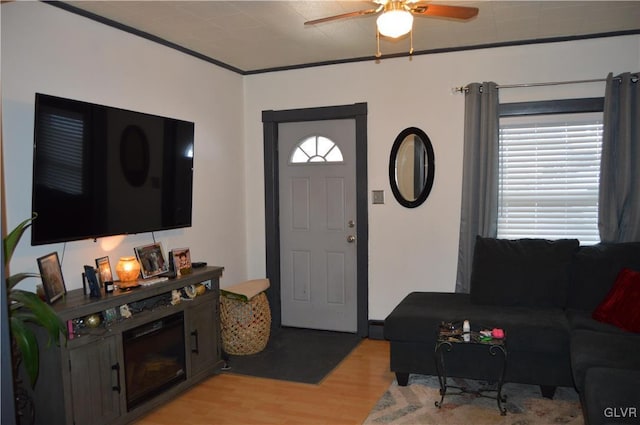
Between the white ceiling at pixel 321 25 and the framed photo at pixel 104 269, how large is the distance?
1.59 metres

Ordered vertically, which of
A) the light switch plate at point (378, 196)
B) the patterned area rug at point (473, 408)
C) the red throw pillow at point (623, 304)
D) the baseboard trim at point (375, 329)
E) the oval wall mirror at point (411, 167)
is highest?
the oval wall mirror at point (411, 167)

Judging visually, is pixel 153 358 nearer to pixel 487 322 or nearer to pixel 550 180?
pixel 487 322

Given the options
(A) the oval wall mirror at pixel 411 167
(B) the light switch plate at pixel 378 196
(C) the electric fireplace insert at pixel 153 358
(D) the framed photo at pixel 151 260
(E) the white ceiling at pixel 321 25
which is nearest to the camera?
(C) the electric fireplace insert at pixel 153 358

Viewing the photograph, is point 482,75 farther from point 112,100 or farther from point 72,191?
point 72,191

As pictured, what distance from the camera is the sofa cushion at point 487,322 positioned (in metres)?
3.19

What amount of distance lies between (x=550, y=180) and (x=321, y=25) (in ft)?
7.38

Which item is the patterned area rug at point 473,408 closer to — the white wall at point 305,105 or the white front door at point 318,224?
the white wall at point 305,105

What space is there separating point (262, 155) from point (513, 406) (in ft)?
10.3

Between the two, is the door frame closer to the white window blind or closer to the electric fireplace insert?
the white window blind

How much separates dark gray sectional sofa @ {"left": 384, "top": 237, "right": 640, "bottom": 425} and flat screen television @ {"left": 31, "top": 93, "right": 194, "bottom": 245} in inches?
73.5

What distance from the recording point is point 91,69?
3.31m

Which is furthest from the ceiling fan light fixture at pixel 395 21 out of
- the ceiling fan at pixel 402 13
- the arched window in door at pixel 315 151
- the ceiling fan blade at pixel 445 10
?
the arched window in door at pixel 315 151

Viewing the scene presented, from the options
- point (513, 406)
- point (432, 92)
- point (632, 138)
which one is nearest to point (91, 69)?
point (432, 92)

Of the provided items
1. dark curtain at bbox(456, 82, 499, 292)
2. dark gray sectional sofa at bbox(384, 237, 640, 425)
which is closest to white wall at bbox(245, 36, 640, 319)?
dark curtain at bbox(456, 82, 499, 292)
